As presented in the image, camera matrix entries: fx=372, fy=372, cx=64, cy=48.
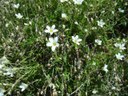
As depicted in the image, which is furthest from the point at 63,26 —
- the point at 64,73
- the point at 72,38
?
the point at 64,73

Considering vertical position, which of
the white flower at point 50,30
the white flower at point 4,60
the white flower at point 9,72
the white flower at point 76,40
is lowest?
the white flower at point 9,72

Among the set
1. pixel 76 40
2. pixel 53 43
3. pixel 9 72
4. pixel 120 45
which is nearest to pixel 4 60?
pixel 9 72

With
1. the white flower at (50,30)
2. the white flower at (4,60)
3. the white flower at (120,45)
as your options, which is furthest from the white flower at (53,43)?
the white flower at (120,45)

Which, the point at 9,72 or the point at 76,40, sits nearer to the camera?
the point at 9,72

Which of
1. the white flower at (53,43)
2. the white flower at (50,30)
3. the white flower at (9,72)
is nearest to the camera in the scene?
the white flower at (9,72)

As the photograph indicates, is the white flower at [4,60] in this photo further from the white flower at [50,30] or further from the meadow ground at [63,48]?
the white flower at [50,30]

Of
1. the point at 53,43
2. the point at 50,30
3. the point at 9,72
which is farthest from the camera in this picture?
the point at 50,30

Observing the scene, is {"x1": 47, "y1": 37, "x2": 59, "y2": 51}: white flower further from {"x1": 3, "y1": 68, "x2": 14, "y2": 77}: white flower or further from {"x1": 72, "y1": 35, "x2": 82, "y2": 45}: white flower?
{"x1": 3, "y1": 68, "x2": 14, "y2": 77}: white flower

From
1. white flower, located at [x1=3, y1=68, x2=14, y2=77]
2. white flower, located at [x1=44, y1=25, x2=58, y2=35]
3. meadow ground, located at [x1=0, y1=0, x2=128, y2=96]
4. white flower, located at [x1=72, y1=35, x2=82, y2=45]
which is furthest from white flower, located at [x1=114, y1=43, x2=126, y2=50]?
white flower, located at [x1=3, y1=68, x2=14, y2=77]

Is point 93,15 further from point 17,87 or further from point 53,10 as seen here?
point 17,87

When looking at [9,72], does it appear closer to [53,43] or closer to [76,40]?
[53,43]
